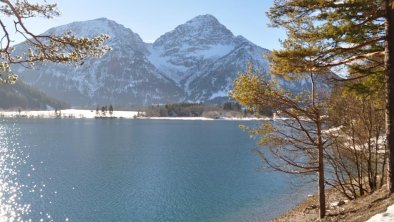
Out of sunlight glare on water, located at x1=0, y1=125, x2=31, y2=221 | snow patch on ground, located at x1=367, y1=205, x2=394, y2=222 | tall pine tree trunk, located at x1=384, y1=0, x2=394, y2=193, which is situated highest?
tall pine tree trunk, located at x1=384, y1=0, x2=394, y2=193

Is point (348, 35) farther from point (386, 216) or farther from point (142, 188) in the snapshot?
point (142, 188)

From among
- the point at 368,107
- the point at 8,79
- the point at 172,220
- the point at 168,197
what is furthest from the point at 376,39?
the point at 168,197

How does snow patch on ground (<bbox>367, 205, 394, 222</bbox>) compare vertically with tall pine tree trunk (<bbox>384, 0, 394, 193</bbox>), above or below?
below

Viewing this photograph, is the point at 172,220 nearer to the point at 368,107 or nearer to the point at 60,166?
the point at 368,107

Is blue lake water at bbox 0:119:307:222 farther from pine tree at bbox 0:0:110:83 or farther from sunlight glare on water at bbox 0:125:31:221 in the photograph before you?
pine tree at bbox 0:0:110:83

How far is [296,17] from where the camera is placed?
620 inches

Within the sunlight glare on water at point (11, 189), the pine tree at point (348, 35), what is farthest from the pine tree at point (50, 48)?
the sunlight glare on water at point (11, 189)

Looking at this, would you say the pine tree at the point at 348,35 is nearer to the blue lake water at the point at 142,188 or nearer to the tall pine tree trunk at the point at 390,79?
the tall pine tree trunk at the point at 390,79

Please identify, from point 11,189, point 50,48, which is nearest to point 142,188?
point 11,189

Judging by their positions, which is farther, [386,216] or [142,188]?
[142,188]

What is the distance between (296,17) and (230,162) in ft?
206

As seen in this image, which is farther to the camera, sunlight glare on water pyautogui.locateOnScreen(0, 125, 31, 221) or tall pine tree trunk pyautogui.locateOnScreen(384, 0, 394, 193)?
sunlight glare on water pyautogui.locateOnScreen(0, 125, 31, 221)

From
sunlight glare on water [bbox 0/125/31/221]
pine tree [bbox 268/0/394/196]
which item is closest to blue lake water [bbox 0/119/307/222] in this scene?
sunlight glare on water [bbox 0/125/31/221]

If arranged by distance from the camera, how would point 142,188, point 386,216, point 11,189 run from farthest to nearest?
1. point 142,188
2. point 11,189
3. point 386,216
